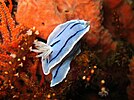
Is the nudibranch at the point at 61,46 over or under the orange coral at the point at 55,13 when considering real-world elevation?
under

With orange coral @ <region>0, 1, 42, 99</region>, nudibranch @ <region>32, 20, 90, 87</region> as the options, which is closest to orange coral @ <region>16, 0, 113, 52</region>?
orange coral @ <region>0, 1, 42, 99</region>

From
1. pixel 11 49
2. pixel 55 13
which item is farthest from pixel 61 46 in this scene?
pixel 11 49

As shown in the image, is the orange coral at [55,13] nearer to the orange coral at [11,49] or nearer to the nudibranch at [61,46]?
the orange coral at [11,49]

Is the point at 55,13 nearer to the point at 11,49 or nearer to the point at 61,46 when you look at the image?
the point at 61,46

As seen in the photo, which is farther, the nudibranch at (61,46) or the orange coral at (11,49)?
the orange coral at (11,49)

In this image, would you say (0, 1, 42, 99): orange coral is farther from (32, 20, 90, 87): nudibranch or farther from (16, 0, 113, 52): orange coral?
(32, 20, 90, 87): nudibranch

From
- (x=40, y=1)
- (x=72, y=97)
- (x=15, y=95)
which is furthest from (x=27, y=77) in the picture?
(x=40, y=1)

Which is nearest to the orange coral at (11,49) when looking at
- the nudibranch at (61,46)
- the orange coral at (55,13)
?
the orange coral at (55,13)

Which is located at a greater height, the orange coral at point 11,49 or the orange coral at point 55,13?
the orange coral at point 55,13

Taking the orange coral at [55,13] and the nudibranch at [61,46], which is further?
the orange coral at [55,13]
